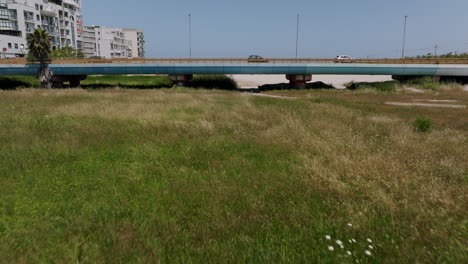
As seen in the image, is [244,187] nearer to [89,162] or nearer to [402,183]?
[402,183]

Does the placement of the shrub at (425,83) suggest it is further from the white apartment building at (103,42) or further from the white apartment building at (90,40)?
the white apartment building at (90,40)

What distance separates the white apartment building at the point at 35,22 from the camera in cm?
8962

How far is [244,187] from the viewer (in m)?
7.61

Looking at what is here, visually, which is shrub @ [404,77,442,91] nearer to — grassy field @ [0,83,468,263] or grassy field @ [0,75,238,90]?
grassy field @ [0,75,238,90]

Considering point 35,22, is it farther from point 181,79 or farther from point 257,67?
point 257,67

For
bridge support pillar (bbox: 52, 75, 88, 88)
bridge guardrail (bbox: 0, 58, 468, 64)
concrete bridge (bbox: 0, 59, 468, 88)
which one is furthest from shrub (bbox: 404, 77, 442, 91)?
bridge support pillar (bbox: 52, 75, 88, 88)

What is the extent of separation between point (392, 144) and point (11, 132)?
18608mm

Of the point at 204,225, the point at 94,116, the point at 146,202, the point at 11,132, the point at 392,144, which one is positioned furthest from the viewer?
the point at 94,116

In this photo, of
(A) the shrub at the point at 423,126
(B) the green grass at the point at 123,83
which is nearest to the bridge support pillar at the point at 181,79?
(B) the green grass at the point at 123,83

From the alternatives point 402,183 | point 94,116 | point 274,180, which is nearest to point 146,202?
point 274,180

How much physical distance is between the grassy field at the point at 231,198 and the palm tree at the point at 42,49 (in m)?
45.7

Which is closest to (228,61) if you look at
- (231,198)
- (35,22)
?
(231,198)

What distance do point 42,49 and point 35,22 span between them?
6943cm

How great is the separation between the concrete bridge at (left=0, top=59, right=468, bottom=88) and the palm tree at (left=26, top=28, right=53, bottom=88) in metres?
1.57
